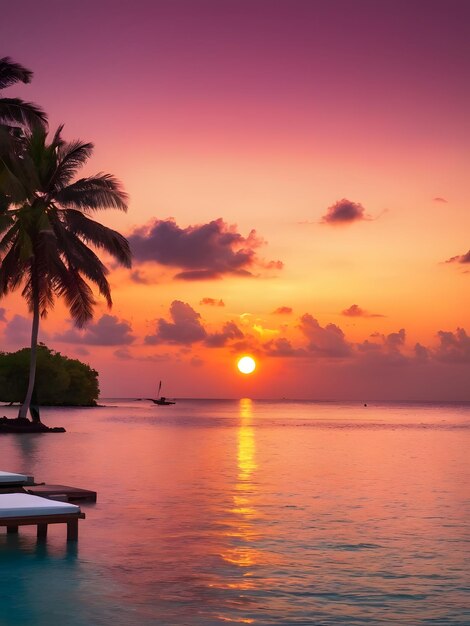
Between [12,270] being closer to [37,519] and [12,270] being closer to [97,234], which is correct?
[97,234]

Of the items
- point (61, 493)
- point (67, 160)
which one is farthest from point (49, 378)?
point (61, 493)

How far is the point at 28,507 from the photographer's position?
35.6 ft

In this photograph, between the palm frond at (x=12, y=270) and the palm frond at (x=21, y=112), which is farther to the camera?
the palm frond at (x=12, y=270)

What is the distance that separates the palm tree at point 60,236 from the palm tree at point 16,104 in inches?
334

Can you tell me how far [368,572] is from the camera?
10883 millimetres

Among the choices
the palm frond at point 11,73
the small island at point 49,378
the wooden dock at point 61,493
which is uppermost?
the palm frond at point 11,73

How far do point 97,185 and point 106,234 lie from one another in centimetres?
254

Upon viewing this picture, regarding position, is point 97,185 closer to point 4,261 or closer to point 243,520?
point 4,261

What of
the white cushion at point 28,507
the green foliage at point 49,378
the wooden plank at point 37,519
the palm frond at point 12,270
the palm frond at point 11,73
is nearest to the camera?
the wooden plank at point 37,519

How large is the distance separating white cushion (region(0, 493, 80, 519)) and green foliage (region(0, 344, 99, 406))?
90491 millimetres

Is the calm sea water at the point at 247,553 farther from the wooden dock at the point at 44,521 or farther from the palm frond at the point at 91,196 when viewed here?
the palm frond at the point at 91,196

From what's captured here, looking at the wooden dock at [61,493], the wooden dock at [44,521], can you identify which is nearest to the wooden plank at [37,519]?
the wooden dock at [44,521]

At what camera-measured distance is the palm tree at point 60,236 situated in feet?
133

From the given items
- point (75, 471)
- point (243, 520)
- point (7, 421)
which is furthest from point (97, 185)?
point (243, 520)
